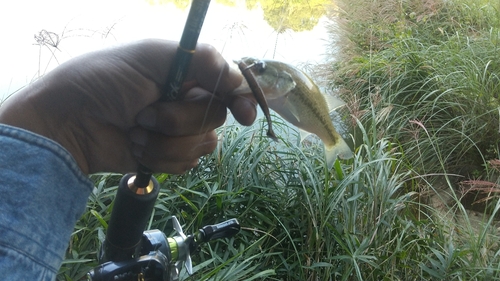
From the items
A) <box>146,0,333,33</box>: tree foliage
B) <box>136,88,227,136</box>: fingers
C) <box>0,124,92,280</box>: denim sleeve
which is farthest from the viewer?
<box>146,0,333,33</box>: tree foliage

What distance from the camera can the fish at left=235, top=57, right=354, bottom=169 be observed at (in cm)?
76

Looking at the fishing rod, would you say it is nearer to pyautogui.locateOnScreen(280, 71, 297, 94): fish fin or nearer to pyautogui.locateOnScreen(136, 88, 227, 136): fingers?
pyautogui.locateOnScreen(136, 88, 227, 136): fingers

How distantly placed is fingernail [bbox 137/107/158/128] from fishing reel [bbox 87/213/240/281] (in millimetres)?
222

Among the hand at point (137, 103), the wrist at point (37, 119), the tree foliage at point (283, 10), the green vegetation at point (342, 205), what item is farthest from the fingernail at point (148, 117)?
the green vegetation at point (342, 205)

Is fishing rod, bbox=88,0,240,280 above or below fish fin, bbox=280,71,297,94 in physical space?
below

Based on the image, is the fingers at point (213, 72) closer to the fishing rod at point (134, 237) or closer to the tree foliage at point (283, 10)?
the fishing rod at point (134, 237)

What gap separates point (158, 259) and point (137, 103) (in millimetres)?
271

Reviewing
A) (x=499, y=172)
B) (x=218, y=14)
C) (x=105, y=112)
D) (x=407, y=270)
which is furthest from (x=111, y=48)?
(x=499, y=172)

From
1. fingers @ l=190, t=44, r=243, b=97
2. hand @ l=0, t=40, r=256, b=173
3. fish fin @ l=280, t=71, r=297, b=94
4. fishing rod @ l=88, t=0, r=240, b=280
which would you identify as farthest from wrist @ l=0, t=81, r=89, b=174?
fish fin @ l=280, t=71, r=297, b=94

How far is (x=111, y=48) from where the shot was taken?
0.81 meters

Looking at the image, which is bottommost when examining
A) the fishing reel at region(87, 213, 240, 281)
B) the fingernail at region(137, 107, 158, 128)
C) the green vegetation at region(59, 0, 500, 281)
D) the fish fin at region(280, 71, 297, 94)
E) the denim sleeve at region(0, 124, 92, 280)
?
the green vegetation at region(59, 0, 500, 281)

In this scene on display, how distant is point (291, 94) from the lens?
0.84 meters

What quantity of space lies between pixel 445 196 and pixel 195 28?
2296 millimetres

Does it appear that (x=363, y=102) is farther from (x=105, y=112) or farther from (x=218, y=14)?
(x=105, y=112)
